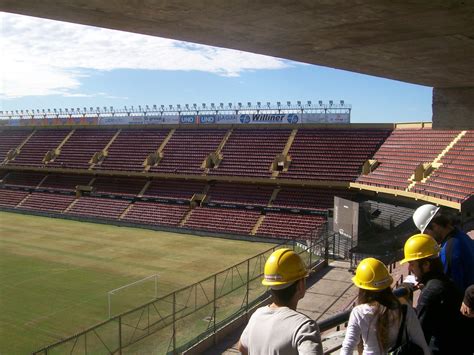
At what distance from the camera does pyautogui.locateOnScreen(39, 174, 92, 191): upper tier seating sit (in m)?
46.5

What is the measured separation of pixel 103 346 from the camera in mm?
12359

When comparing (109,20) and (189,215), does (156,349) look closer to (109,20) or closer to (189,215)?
(109,20)

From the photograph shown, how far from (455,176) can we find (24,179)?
43328 millimetres

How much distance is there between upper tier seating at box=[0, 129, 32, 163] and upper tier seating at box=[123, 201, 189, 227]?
78.9ft

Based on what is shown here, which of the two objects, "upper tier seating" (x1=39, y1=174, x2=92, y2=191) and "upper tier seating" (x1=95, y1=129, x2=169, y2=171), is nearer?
"upper tier seating" (x1=95, y1=129, x2=169, y2=171)

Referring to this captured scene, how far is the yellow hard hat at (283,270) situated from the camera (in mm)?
2945

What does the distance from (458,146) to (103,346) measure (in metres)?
24.6

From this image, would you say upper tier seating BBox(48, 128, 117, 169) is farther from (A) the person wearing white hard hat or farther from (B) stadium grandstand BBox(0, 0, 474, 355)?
(A) the person wearing white hard hat

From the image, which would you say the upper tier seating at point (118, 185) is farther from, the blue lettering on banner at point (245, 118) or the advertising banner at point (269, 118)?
the advertising banner at point (269, 118)

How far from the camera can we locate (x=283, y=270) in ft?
9.68

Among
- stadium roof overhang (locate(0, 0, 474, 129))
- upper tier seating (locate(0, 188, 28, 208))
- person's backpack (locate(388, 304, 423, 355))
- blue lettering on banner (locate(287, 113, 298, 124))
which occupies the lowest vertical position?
upper tier seating (locate(0, 188, 28, 208))

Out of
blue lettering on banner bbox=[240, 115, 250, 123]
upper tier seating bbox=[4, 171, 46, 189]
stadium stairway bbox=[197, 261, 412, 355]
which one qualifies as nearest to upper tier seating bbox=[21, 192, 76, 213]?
upper tier seating bbox=[4, 171, 46, 189]

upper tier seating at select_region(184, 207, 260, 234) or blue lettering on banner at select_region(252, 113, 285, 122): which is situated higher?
blue lettering on banner at select_region(252, 113, 285, 122)

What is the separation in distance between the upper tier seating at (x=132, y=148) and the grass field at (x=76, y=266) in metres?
8.44
